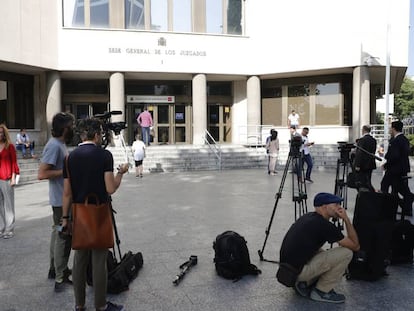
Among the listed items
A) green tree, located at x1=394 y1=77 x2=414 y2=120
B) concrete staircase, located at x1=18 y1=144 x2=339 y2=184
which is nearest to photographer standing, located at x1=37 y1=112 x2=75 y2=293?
concrete staircase, located at x1=18 y1=144 x2=339 y2=184

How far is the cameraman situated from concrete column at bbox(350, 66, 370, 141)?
1880 centimetres

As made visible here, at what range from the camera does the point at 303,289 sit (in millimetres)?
4168

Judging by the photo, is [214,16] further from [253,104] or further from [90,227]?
[90,227]

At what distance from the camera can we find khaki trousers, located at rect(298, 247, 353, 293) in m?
4.02

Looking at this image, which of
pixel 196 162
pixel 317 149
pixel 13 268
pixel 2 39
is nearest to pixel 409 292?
pixel 13 268

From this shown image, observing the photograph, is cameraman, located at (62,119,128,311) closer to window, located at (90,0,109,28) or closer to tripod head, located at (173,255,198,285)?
tripod head, located at (173,255,198,285)

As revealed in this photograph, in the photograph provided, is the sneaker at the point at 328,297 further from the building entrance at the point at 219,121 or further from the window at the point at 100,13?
the building entrance at the point at 219,121

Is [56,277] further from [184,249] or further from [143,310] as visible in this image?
[184,249]

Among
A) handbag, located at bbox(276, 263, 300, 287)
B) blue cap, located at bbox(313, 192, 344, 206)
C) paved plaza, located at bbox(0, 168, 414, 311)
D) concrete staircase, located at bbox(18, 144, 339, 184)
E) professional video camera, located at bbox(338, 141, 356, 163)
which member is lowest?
paved plaza, located at bbox(0, 168, 414, 311)

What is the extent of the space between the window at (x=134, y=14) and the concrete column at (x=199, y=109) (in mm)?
3987

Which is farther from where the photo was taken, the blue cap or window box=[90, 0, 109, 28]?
window box=[90, 0, 109, 28]

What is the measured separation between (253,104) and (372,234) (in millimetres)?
18358

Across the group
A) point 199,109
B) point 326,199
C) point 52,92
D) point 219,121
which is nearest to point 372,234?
point 326,199

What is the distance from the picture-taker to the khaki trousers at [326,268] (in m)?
4.02
